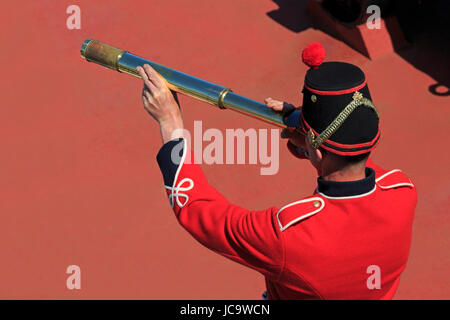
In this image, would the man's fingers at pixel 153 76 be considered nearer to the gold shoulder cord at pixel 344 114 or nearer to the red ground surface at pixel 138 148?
the gold shoulder cord at pixel 344 114

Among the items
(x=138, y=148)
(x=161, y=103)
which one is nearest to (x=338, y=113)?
→ (x=161, y=103)

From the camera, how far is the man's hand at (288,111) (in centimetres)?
276

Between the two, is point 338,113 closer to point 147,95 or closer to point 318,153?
point 318,153

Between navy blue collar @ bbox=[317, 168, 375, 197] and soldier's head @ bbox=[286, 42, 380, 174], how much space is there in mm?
97

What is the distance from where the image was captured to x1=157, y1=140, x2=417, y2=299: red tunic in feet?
8.55

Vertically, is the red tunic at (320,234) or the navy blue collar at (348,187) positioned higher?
the navy blue collar at (348,187)

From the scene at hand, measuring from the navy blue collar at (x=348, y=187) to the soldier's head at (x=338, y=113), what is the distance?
0.32 feet

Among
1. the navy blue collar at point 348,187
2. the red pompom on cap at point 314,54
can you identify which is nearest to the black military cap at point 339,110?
the red pompom on cap at point 314,54

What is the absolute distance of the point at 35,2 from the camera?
9805 mm

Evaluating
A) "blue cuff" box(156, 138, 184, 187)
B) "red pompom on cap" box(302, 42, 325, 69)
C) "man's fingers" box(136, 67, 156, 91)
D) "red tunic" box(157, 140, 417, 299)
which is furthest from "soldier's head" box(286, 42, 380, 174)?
"man's fingers" box(136, 67, 156, 91)

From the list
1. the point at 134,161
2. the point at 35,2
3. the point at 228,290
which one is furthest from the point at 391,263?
the point at 35,2

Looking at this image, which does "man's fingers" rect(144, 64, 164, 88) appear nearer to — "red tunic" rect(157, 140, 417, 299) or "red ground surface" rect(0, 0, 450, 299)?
"red tunic" rect(157, 140, 417, 299)

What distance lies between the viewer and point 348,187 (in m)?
2.61

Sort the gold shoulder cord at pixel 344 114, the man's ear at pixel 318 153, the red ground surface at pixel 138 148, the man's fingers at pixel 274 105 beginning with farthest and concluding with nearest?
the red ground surface at pixel 138 148 → the man's fingers at pixel 274 105 → the man's ear at pixel 318 153 → the gold shoulder cord at pixel 344 114
